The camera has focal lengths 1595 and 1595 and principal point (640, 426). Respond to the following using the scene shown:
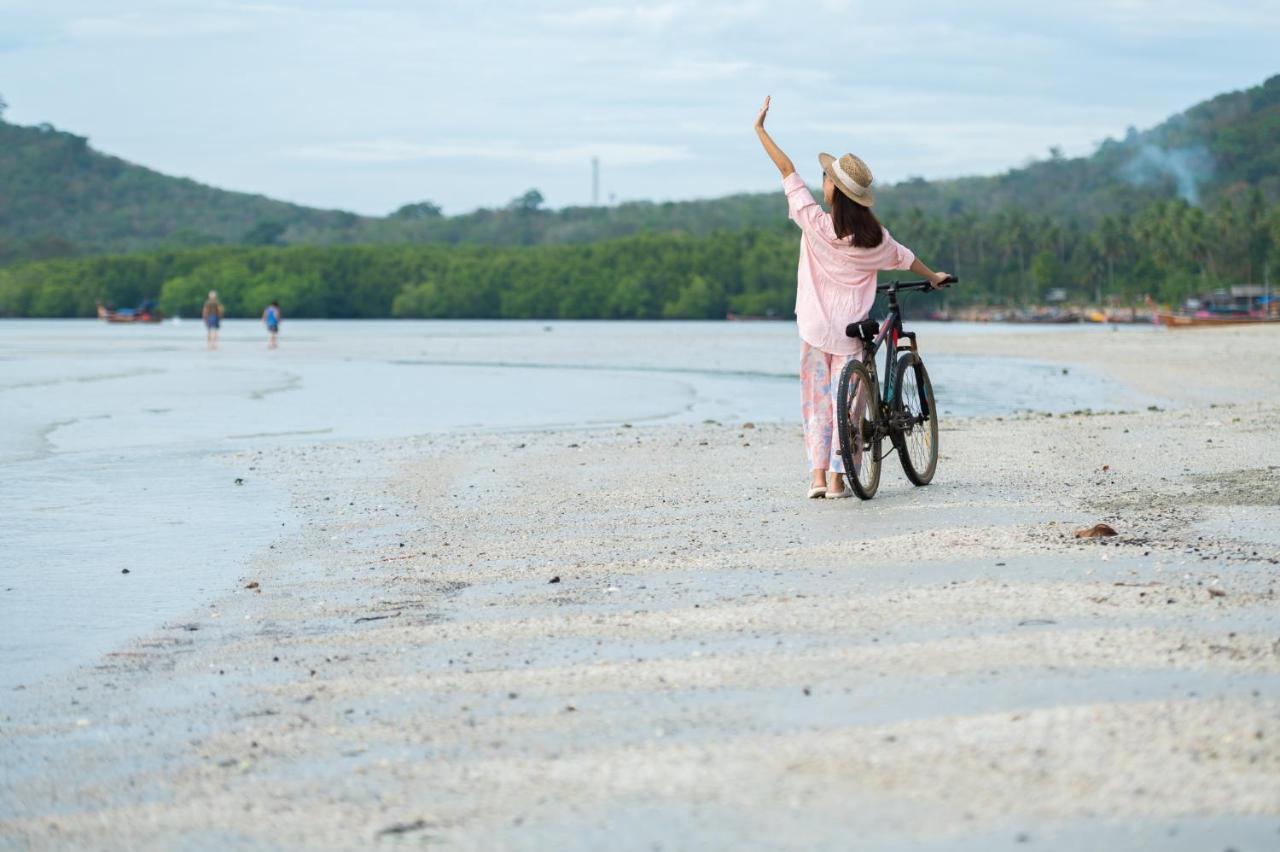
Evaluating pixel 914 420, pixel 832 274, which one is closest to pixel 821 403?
pixel 914 420

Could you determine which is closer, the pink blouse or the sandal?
the pink blouse

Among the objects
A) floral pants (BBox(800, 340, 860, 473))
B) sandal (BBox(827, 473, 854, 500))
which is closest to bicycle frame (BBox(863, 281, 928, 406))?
floral pants (BBox(800, 340, 860, 473))

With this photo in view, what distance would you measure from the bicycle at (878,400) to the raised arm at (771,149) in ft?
2.92

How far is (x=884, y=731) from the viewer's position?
13.4 ft

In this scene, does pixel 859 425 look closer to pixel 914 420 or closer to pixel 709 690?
pixel 914 420

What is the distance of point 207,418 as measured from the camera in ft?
72.4

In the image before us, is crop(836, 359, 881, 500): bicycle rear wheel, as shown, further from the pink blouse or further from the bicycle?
the pink blouse

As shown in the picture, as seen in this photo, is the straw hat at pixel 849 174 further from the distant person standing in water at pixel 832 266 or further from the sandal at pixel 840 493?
the sandal at pixel 840 493

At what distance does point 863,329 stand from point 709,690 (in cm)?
485

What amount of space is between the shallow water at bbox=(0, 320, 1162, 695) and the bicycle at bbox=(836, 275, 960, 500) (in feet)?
11.3

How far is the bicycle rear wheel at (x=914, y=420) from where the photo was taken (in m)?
9.55

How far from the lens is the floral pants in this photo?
9.42m

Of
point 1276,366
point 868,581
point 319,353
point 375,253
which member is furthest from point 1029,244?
point 868,581

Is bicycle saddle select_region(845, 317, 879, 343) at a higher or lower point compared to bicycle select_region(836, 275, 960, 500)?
higher
